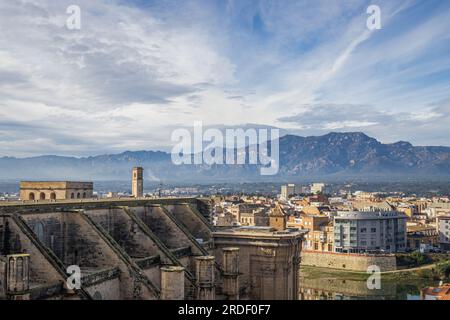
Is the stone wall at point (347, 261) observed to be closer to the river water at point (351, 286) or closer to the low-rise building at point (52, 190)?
the river water at point (351, 286)

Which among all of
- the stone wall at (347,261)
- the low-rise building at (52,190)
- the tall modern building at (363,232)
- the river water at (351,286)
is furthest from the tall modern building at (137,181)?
the tall modern building at (363,232)

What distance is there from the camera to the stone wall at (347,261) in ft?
231

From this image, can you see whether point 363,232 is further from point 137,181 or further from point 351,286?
point 137,181

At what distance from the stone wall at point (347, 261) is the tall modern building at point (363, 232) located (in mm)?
5915

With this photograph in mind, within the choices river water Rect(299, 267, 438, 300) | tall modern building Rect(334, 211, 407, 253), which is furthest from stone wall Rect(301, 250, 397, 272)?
tall modern building Rect(334, 211, 407, 253)

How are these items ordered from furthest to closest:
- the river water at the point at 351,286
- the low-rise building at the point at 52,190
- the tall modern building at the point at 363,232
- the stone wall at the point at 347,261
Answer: the tall modern building at the point at 363,232 → the stone wall at the point at 347,261 → the river water at the point at 351,286 → the low-rise building at the point at 52,190

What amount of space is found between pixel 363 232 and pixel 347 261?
970 cm

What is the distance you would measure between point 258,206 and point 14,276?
96.3 m

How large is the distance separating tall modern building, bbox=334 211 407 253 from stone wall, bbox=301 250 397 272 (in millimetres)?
5915

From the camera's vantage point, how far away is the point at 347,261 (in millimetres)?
72750

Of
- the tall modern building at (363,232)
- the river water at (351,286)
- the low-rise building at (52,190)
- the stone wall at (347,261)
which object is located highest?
the low-rise building at (52,190)

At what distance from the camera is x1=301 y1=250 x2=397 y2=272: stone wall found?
231ft

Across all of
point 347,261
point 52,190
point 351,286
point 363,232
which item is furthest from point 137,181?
point 363,232
